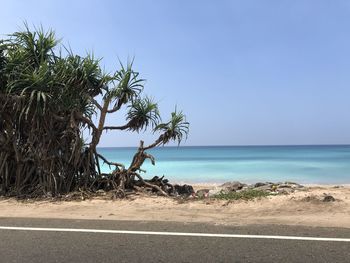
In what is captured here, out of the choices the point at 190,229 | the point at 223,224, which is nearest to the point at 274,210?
the point at 223,224

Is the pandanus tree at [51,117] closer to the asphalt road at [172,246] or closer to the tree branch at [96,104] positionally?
the tree branch at [96,104]

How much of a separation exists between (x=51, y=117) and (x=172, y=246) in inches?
268

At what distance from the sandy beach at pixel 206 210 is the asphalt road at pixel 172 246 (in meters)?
0.91

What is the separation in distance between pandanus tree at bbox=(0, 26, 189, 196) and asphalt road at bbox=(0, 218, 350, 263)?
4605 millimetres

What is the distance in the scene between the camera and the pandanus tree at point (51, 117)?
482 inches

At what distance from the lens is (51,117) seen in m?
12.6

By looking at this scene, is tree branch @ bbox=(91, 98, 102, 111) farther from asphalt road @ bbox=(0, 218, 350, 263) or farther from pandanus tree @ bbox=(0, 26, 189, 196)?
asphalt road @ bbox=(0, 218, 350, 263)

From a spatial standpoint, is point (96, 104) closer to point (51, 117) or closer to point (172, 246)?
point (51, 117)

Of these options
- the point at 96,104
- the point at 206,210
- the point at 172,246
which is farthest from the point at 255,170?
the point at 172,246

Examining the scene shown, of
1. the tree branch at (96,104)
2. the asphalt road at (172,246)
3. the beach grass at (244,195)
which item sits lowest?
the asphalt road at (172,246)

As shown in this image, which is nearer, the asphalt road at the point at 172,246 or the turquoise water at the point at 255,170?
the asphalt road at the point at 172,246

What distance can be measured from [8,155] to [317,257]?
30.5 ft

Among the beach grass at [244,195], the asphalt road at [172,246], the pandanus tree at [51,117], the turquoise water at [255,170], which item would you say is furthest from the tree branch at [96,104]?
the turquoise water at [255,170]

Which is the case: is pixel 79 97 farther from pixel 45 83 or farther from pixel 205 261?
pixel 205 261
